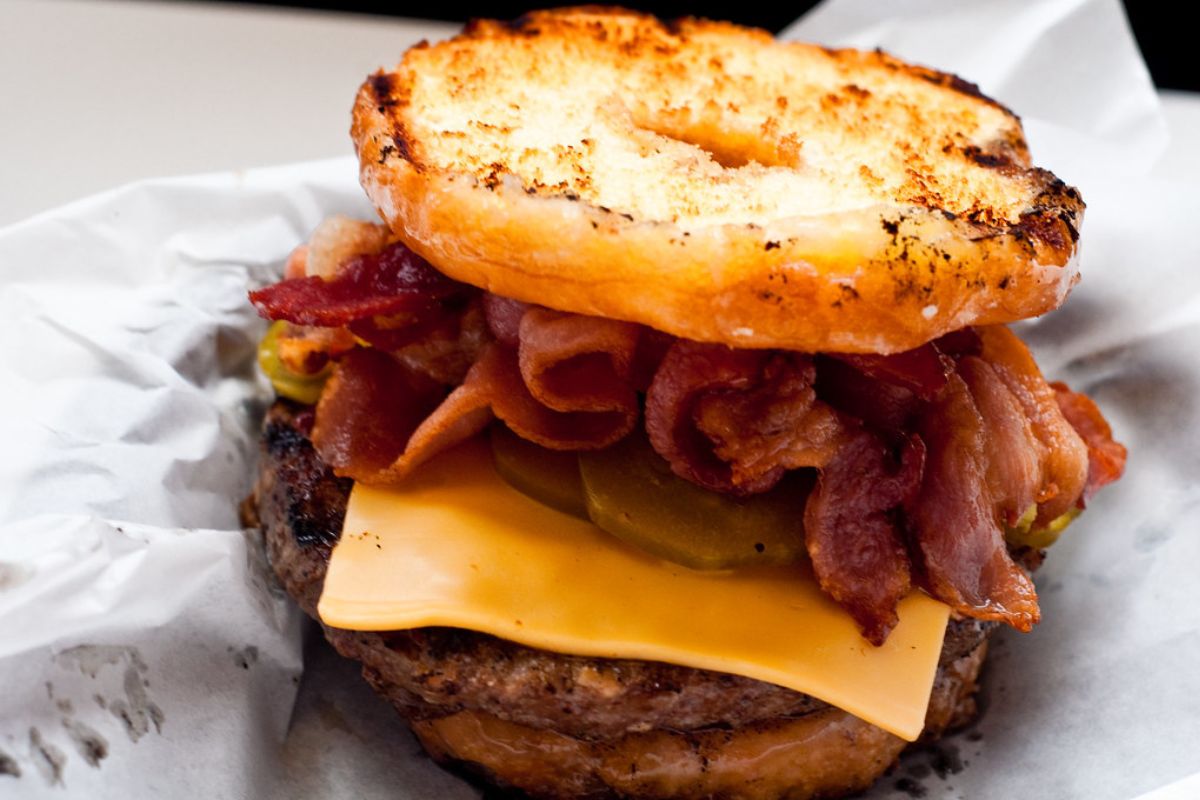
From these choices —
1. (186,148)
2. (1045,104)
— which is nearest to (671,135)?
(1045,104)

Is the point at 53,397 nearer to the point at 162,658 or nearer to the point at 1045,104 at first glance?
the point at 162,658

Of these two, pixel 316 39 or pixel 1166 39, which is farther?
pixel 1166 39

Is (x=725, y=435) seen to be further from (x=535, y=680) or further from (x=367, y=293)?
(x=367, y=293)

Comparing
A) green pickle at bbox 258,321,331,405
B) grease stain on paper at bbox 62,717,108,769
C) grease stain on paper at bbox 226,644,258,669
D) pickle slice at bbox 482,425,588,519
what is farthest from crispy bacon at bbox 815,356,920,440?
grease stain on paper at bbox 62,717,108,769

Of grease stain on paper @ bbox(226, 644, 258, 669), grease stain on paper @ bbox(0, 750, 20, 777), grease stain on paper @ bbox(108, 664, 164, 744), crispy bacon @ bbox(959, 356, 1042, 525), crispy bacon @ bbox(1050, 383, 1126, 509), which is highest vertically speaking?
crispy bacon @ bbox(959, 356, 1042, 525)

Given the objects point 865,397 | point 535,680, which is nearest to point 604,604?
point 535,680

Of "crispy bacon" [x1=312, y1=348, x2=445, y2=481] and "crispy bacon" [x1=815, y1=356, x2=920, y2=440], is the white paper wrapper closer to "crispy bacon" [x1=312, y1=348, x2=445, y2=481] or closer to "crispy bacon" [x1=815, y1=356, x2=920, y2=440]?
"crispy bacon" [x1=312, y1=348, x2=445, y2=481]

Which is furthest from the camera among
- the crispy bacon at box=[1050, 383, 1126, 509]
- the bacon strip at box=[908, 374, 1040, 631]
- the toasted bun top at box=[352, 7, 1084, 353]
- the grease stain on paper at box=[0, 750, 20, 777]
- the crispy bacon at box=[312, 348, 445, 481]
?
the crispy bacon at box=[1050, 383, 1126, 509]
